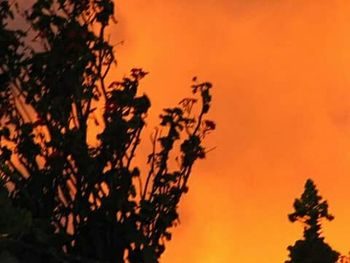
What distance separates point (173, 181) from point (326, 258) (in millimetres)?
7984

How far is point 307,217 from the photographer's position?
32.8 meters

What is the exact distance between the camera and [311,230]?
107ft

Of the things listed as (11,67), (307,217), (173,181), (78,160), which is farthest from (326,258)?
(11,67)

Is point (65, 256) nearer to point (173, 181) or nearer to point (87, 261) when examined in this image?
point (87, 261)

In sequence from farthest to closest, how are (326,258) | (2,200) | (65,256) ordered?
(326,258) → (65,256) → (2,200)

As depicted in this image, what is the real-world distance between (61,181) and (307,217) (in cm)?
1115

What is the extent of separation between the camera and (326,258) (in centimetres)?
3144

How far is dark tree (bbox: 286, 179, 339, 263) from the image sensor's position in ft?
104

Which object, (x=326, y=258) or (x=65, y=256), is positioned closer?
(x=65, y=256)

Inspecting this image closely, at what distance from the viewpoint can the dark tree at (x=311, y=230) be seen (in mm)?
31688

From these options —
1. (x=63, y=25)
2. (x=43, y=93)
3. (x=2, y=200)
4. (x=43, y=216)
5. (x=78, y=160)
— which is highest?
(x=63, y=25)

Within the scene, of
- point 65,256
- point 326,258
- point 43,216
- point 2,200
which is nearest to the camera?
point 2,200

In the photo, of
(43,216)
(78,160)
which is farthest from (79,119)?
(43,216)

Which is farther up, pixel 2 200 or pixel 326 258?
pixel 326 258
